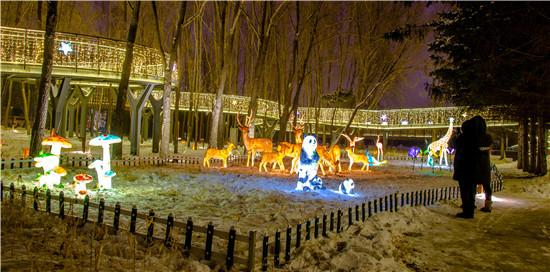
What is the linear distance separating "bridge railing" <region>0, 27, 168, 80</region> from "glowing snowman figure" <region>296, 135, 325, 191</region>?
45.4 ft

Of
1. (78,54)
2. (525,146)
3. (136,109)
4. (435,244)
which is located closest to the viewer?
(435,244)

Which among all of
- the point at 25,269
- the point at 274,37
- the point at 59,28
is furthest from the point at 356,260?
the point at 59,28

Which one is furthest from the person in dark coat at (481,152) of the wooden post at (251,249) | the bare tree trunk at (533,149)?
the bare tree trunk at (533,149)

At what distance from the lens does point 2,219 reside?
7.39 meters

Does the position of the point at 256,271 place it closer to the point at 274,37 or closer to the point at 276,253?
the point at 276,253

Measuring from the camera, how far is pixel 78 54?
21.7 metres

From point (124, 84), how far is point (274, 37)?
1417 centimetres

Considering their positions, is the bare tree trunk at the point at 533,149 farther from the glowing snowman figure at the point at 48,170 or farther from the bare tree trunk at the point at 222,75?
the glowing snowman figure at the point at 48,170

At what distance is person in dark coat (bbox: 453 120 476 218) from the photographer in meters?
11.5

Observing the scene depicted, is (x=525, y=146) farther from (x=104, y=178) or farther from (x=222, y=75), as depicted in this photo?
(x=104, y=178)

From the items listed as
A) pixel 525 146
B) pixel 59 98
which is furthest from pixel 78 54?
pixel 525 146

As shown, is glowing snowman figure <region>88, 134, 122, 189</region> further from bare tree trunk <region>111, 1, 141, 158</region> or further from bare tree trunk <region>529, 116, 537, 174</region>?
bare tree trunk <region>529, 116, 537, 174</region>

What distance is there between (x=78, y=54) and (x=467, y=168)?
62.3 ft

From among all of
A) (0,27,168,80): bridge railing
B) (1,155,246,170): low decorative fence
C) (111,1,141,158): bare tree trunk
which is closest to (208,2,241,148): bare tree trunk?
(1,155,246,170): low decorative fence
